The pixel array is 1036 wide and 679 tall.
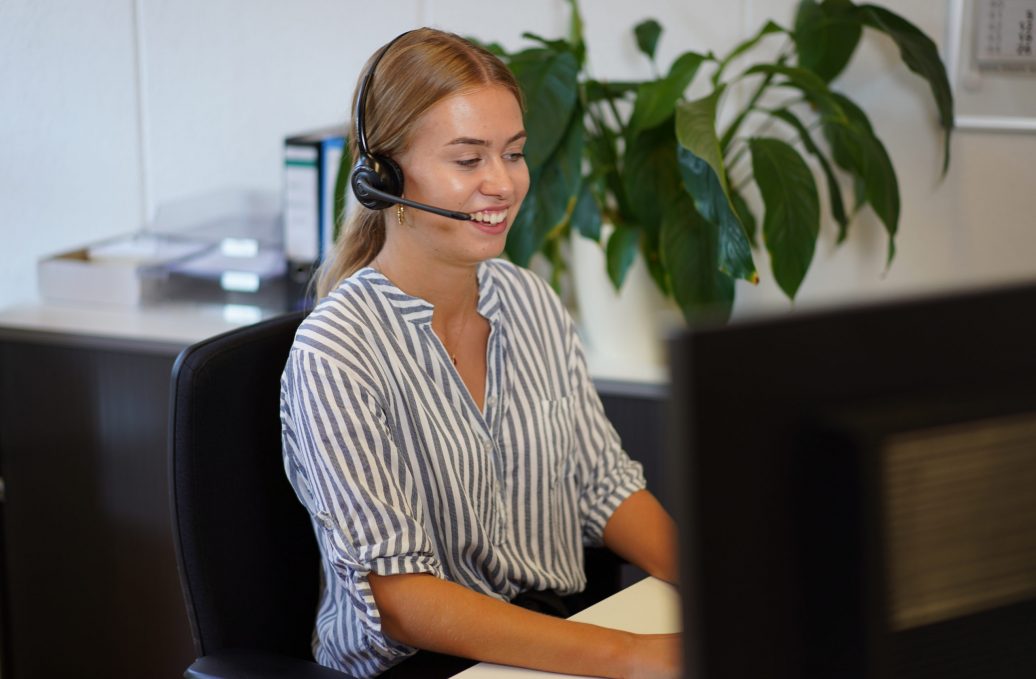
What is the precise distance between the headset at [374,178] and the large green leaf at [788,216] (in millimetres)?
662

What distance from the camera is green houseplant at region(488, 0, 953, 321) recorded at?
6.23ft

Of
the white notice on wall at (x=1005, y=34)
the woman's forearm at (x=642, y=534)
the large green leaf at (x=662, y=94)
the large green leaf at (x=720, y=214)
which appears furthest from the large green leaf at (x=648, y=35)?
the woman's forearm at (x=642, y=534)

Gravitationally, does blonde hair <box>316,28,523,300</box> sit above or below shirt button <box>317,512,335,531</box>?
above

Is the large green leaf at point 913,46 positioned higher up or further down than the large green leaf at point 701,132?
higher up

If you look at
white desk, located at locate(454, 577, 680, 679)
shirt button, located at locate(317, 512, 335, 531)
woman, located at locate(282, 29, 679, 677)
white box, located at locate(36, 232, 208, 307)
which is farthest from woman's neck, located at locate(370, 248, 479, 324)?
white box, located at locate(36, 232, 208, 307)

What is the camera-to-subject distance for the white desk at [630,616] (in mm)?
1160

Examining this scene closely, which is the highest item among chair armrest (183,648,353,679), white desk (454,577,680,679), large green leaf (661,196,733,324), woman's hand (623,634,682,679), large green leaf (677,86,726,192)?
large green leaf (677,86,726,192)

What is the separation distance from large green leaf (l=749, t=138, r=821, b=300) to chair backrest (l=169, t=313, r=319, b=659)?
32.0 inches

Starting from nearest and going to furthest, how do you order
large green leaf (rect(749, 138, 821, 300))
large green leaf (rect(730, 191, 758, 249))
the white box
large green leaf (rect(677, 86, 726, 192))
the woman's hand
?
the woman's hand, large green leaf (rect(677, 86, 726, 192)), large green leaf (rect(749, 138, 821, 300)), large green leaf (rect(730, 191, 758, 249)), the white box

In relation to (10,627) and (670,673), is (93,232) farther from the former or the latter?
(670,673)

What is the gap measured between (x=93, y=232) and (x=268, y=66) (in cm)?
57

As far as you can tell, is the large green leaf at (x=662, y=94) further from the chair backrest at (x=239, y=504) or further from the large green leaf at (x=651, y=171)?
the chair backrest at (x=239, y=504)

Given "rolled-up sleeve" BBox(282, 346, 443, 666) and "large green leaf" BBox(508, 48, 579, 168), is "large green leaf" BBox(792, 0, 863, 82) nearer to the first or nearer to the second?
"large green leaf" BBox(508, 48, 579, 168)

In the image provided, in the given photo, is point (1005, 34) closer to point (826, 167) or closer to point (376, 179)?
point (826, 167)
